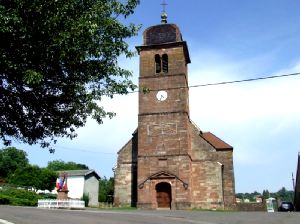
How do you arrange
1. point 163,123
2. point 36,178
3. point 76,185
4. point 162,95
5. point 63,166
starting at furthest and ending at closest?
point 63,166 < point 36,178 < point 76,185 < point 162,95 < point 163,123

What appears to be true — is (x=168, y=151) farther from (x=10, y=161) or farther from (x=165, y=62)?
(x=10, y=161)

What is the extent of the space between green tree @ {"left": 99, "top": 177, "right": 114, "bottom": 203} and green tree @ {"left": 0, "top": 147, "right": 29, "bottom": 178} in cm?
1769

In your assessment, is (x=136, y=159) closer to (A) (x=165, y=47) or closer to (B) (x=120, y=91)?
(A) (x=165, y=47)

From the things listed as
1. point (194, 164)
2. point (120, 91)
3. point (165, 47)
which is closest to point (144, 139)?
point (194, 164)

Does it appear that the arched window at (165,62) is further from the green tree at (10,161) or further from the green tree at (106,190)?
the green tree at (10,161)

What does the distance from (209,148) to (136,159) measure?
6.86m

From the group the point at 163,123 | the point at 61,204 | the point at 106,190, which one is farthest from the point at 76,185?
the point at 61,204

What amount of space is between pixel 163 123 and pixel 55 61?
27.1 meters

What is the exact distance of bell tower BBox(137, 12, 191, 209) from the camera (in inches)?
1372

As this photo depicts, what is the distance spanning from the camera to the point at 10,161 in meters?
91.2

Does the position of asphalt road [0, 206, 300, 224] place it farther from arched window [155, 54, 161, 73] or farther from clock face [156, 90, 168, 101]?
arched window [155, 54, 161, 73]

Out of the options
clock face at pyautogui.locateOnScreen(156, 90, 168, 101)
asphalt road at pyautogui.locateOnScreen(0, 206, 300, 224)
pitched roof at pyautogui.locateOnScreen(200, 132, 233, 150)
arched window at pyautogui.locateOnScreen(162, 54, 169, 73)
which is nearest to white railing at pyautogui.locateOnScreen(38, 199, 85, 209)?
asphalt road at pyautogui.locateOnScreen(0, 206, 300, 224)

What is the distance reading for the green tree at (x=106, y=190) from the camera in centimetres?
7025

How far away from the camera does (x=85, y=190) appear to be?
59.4 meters
